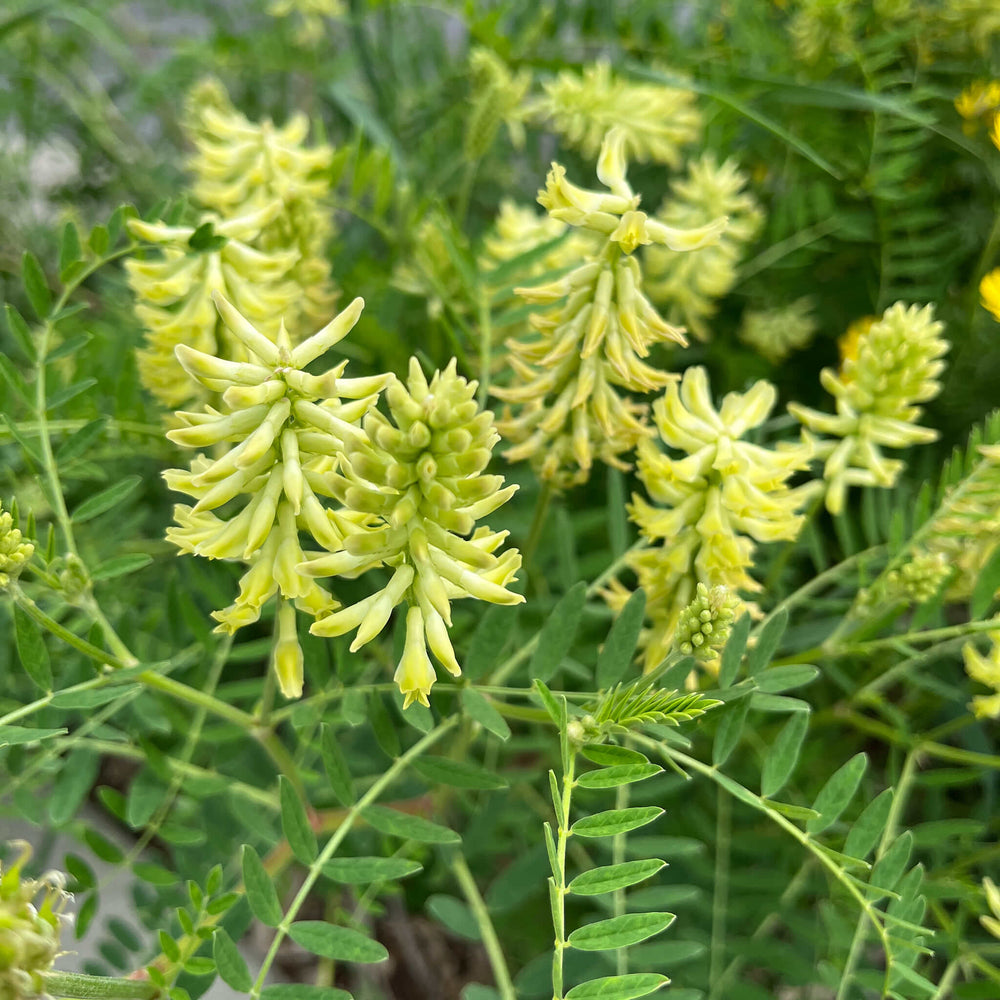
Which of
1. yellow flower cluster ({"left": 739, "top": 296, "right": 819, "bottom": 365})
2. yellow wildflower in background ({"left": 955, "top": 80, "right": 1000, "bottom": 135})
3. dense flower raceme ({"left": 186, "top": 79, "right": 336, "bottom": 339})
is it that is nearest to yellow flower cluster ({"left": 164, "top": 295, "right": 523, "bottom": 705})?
dense flower raceme ({"left": 186, "top": 79, "right": 336, "bottom": 339})

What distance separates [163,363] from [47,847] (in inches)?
24.5

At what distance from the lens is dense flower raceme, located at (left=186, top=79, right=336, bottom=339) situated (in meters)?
0.69

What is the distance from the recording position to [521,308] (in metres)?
0.71

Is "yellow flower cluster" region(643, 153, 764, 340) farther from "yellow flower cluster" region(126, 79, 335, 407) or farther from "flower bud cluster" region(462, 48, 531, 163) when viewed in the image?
"yellow flower cluster" region(126, 79, 335, 407)

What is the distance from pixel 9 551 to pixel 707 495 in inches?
16.1

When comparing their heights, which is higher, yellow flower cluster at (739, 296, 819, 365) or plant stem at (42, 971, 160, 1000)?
yellow flower cluster at (739, 296, 819, 365)

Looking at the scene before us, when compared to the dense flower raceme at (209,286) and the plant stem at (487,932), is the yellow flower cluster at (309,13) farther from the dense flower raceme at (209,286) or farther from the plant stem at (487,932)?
the plant stem at (487,932)

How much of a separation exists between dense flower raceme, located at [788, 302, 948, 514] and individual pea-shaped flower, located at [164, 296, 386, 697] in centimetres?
39

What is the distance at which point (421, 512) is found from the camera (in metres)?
0.41

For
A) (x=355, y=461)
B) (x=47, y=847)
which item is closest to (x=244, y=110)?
(x=47, y=847)

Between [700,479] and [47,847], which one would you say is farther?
[47,847]

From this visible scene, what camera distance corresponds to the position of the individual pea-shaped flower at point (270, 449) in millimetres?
404

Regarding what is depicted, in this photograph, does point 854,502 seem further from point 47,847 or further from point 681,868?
point 47,847

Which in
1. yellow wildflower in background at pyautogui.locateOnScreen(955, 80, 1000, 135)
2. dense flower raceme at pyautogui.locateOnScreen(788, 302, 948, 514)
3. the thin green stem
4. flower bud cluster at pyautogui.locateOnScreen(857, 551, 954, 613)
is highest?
yellow wildflower in background at pyautogui.locateOnScreen(955, 80, 1000, 135)
